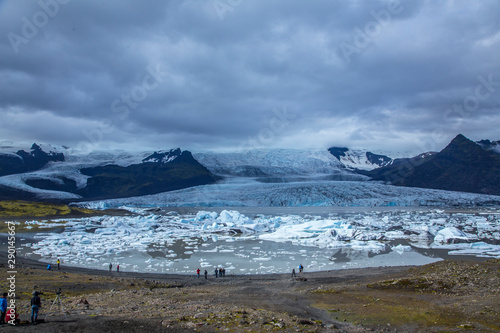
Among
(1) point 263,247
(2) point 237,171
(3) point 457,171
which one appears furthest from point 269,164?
(1) point 263,247

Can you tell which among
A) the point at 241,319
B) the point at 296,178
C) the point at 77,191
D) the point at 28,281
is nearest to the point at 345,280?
the point at 241,319

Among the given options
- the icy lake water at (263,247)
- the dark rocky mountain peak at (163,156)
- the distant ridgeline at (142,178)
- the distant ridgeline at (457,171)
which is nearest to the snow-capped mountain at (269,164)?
the distant ridgeline at (142,178)

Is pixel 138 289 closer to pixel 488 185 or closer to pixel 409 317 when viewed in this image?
pixel 409 317

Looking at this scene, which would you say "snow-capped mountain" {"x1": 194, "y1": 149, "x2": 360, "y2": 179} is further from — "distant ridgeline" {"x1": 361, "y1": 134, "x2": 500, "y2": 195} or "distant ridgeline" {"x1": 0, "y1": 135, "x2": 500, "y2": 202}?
"distant ridgeline" {"x1": 361, "y1": 134, "x2": 500, "y2": 195}

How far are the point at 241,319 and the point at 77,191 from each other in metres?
134

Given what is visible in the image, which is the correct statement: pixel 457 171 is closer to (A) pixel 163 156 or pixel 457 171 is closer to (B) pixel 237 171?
(B) pixel 237 171

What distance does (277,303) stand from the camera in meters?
11.5

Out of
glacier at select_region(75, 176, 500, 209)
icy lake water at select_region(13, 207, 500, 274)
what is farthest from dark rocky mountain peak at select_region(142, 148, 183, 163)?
icy lake water at select_region(13, 207, 500, 274)

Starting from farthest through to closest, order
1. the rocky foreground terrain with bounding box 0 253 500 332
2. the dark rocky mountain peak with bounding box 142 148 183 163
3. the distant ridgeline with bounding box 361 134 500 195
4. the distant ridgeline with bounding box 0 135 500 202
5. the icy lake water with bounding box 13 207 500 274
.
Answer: the dark rocky mountain peak with bounding box 142 148 183 163 < the distant ridgeline with bounding box 361 134 500 195 < the distant ridgeline with bounding box 0 135 500 202 < the icy lake water with bounding box 13 207 500 274 < the rocky foreground terrain with bounding box 0 253 500 332

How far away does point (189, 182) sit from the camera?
147 m

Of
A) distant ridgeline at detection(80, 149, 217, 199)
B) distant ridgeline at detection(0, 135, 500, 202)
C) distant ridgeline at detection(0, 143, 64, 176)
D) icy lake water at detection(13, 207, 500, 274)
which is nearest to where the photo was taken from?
icy lake water at detection(13, 207, 500, 274)

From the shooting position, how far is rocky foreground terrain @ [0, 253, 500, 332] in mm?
8344

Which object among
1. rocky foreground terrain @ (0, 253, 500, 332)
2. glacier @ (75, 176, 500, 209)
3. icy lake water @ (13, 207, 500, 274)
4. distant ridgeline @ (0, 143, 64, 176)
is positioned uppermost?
distant ridgeline @ (0, 143, 64, 176)

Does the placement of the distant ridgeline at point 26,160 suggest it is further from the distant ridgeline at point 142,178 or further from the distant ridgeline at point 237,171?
the distant ridgeline at point 142,178
